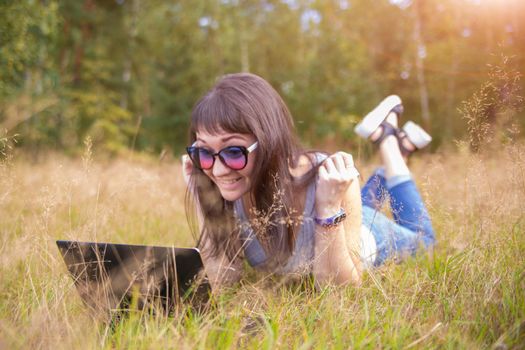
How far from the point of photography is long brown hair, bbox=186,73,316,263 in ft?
6.14

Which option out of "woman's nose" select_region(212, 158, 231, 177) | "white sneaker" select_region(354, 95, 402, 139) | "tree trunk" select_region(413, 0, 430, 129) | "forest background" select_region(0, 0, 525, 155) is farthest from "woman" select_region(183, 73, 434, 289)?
"tree trunk" select_region(413, 0, 430, 129)

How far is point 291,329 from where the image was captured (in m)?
1.41

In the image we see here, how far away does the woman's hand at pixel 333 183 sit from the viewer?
1.74 m

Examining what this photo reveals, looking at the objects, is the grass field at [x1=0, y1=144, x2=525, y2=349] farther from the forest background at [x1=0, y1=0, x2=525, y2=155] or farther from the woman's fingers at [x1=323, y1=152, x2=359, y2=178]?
the forest background at [x1=0, y1=0, x2=525, y2=155]

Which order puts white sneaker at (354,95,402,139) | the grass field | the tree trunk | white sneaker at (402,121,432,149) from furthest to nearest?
the tree trunk < white sneaker at (402,121,432,149) < white sneaker at (354,95,402,139) < the grass field

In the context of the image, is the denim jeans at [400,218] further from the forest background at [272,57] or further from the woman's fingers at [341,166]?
the forest background at [272,57]

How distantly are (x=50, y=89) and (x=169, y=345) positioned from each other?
955 cm

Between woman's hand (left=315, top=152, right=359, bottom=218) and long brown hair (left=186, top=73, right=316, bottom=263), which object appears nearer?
woman's hand (left=315, top=152, right=359, bottom=218)

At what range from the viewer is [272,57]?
17.9 m

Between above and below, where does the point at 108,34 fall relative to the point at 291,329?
above

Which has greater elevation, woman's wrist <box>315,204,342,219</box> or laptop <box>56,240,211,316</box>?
woman's wrist <box>315,204,342,219</box>

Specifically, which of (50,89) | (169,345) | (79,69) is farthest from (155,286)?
(79,69)

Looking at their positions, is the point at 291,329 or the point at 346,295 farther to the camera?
the point at 346,295

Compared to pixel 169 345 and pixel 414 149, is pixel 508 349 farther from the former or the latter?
pixel 414 149
